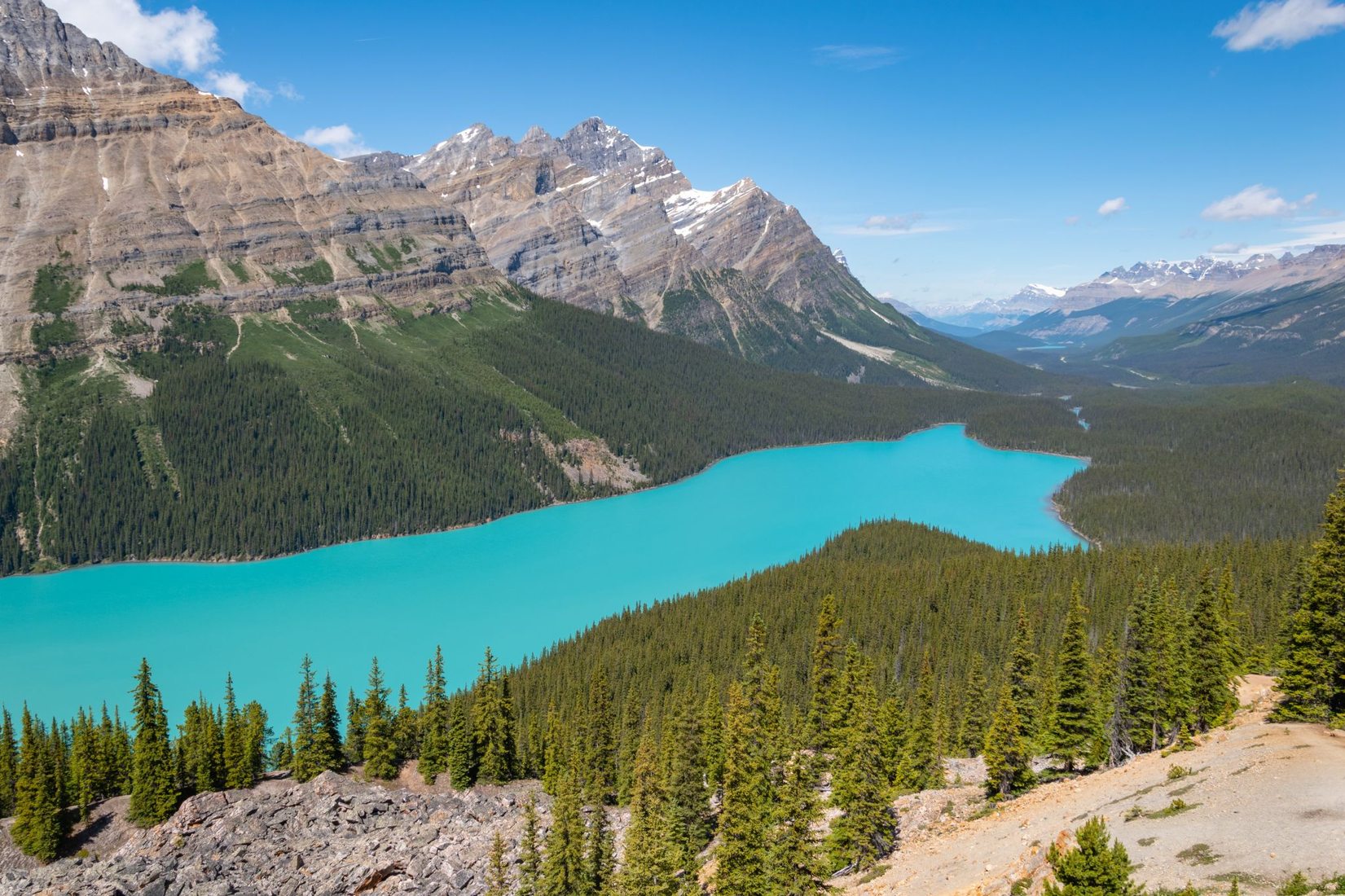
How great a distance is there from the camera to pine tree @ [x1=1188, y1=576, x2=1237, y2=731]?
145 feet

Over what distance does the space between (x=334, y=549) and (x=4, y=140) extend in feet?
451

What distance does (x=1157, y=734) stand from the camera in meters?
47.2

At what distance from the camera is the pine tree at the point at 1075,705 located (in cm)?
4725

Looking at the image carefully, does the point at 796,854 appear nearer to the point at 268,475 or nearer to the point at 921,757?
the point at 921,757

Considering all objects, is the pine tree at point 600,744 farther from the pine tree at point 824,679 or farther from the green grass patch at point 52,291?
the green grass patch at point 52,291

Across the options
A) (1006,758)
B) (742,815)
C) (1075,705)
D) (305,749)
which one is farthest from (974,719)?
(305,749)

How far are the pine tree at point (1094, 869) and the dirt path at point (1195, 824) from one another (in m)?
3.87

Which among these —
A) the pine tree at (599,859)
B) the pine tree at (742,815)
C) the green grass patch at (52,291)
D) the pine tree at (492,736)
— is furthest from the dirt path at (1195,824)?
the green grass patch at (52,291)

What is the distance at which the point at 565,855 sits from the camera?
41.6 m

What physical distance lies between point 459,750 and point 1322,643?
165 feet

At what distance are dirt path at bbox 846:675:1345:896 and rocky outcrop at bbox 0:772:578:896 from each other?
2382 centimetres

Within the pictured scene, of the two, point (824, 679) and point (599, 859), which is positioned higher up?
point (824, 679)

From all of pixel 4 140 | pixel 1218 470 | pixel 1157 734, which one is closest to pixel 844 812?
pixel 1157 734

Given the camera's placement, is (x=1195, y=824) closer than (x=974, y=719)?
Yes
